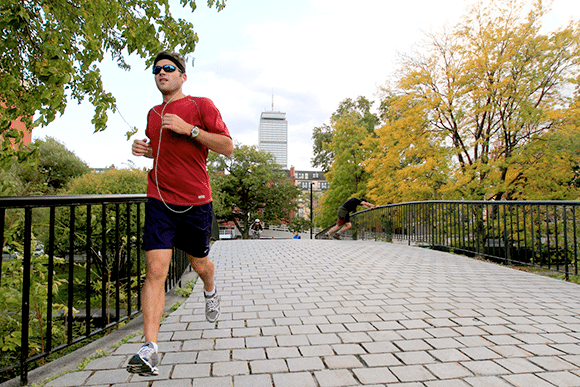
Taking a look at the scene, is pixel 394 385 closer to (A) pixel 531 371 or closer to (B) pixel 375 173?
(A) pixel 531 371

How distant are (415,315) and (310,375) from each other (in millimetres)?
1533

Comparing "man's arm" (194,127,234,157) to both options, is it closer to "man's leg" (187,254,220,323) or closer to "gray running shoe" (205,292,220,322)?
"man's leg" (187,254,220,323)

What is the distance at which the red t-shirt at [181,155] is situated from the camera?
8.43 ft

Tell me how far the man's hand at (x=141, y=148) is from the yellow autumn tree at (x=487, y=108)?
481 inches

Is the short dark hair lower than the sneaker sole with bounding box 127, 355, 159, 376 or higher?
higher

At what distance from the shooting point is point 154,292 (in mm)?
2418

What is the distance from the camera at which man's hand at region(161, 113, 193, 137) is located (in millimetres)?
2395

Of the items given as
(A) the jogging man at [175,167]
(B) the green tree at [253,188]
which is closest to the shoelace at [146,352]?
(A) the jogging man at [175,167]

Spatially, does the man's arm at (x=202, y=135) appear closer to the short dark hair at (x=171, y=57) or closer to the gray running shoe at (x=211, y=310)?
the short dark hair at (x=171, y=57)

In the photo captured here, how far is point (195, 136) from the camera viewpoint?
2502mm

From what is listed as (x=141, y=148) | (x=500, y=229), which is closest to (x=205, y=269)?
(x=141, y=148)

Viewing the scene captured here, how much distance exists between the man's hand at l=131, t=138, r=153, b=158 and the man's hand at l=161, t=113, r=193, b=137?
331 millimetres

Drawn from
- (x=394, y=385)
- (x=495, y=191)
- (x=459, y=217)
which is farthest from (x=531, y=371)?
(x=495, y=191)

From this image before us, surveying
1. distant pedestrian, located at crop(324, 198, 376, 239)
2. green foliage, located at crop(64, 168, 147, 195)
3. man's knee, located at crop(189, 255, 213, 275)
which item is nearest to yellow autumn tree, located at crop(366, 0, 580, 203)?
distant pedestrian, located at crop(324, 198, 376, 239)
